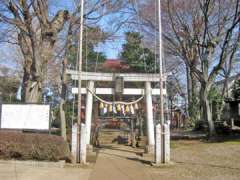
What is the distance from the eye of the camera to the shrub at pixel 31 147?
13234 mm

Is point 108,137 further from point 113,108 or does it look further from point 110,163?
point 110,163

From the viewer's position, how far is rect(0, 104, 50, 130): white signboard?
1524 cm

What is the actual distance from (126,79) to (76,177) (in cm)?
719

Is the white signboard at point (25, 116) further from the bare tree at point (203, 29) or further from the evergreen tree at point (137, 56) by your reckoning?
the evergreen tree at point (137, 56)

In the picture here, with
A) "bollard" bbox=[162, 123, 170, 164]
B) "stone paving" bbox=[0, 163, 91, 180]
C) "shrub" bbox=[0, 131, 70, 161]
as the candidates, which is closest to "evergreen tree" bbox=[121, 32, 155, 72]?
"bollard" bbox=[162, 123, 170, 164]

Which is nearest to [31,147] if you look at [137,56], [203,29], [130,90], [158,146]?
[158,146]

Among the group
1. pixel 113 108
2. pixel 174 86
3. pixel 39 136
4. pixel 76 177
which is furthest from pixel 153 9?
pixel 174 86

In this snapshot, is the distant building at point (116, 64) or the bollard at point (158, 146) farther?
the distant building at point (116, 64)

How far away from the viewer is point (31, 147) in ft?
43.5

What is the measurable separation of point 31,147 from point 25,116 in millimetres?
2363

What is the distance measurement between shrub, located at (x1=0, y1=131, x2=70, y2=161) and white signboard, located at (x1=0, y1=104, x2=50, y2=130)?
171 cm

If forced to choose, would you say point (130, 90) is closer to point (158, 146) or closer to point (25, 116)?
point (158, 146)

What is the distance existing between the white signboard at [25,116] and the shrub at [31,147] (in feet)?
5.60

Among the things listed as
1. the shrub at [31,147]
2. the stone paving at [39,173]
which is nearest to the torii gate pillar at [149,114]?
the shrub at [31,147]
